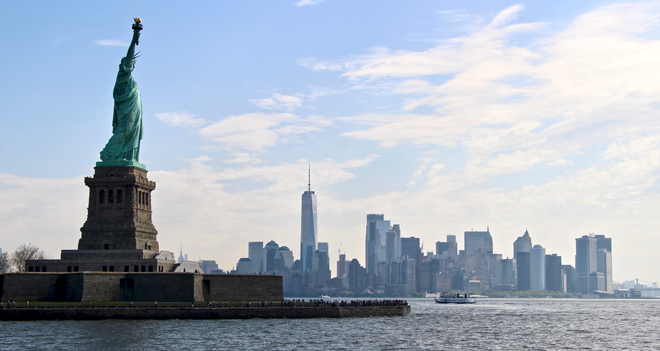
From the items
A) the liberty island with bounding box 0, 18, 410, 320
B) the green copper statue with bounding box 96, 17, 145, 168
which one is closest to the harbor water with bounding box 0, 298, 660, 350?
the liberty island with bounding box 0, 18, 410, 320

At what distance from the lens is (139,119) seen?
4473 inches

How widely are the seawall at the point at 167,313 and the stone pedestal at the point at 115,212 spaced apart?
1240 cm

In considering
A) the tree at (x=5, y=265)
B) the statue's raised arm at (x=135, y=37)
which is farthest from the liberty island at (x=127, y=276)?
the tree at (x=5, y=265)

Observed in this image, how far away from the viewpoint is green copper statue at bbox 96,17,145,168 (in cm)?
11150

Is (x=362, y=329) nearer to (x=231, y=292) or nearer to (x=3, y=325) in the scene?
(x=231, y=292)

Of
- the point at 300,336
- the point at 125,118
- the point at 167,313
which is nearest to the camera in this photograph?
the point at 300,336

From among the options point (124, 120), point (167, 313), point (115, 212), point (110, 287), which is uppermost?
point (124, 120)

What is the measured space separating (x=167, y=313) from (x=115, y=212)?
1775 cm

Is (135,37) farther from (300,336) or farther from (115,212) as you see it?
(300,336)

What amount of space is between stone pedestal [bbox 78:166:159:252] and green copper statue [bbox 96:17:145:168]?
220 cm

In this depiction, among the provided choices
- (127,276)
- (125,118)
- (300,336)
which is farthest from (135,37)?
(300,336)

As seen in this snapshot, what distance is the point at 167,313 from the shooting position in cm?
9819

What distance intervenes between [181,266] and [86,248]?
39.8 feet

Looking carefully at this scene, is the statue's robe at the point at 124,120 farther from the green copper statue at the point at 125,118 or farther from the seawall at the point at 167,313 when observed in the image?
the seawall at the point at 167,313
